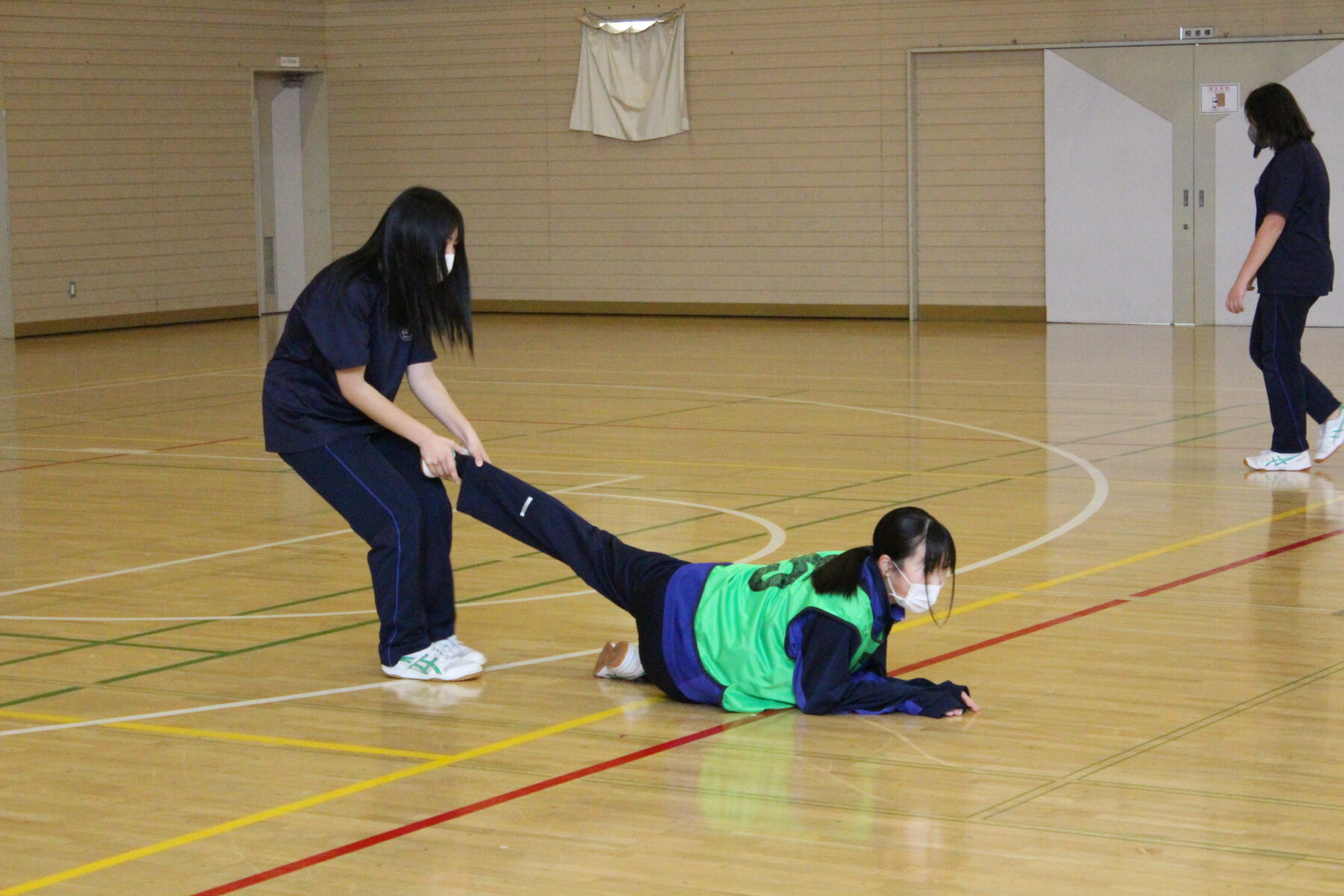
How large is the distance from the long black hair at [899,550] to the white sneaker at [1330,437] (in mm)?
4672

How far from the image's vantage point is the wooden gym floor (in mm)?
3488

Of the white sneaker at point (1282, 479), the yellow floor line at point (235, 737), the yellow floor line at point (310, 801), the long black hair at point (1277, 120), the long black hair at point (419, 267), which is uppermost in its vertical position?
the long black hair at point (1277, 120)

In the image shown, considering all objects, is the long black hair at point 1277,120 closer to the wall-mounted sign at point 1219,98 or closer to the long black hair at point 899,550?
the long black hair at point 899,550

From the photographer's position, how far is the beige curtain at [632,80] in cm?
1816

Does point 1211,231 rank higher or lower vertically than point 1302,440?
higher

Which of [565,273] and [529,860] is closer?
[529,860]

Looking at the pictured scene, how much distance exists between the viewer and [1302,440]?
8.25 m

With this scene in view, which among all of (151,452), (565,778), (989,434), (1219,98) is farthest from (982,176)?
(565,778)

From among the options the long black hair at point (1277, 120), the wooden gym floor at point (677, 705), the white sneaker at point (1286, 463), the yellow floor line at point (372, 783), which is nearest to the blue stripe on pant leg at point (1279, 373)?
the white sneaker at point (1286, 463)

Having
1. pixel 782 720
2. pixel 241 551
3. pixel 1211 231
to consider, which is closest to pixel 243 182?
pixel 1211 231

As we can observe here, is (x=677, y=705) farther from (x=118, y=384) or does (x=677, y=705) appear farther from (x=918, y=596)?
(x=118, y=384)

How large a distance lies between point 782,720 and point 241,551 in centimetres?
301

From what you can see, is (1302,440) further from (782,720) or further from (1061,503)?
(782,720)

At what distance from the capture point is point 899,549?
4.24m
